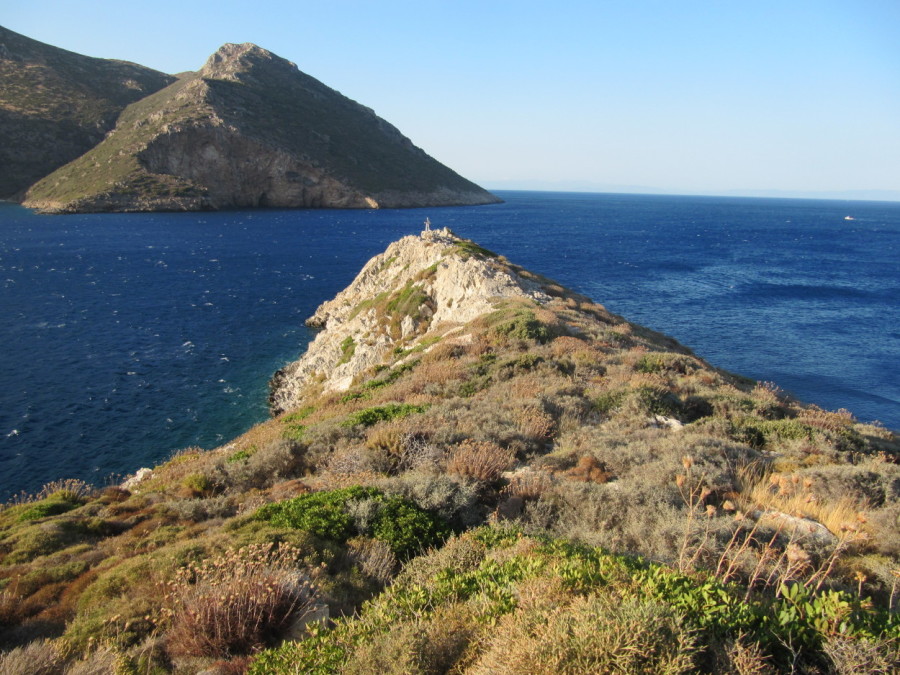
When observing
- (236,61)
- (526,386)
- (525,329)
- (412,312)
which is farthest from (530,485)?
(236,61)

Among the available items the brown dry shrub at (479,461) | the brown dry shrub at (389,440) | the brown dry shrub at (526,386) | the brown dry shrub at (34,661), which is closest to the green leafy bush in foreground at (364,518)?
the brown dry shrub at (479,461)

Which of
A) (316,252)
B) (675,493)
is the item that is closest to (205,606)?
(675,493)

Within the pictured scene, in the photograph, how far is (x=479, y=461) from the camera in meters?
8.25

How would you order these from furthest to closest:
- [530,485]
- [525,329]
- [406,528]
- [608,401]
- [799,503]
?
[525,329]
[608,401]
[530,485]
[799,503]
[406,528]

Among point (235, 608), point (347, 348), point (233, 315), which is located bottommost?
point (233, 315)

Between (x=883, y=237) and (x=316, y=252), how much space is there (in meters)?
132

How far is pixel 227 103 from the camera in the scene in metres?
133

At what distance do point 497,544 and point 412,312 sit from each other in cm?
2154

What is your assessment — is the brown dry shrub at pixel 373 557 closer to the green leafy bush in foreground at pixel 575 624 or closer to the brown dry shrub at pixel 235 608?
the brown dry shrub at pixel 235 608

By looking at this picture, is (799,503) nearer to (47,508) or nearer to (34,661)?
(34,661)

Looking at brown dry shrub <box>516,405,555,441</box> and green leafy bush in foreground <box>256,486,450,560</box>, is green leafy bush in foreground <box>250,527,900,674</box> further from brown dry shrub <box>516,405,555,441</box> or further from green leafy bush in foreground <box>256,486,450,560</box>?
Result: brown dry shrub <box>516,405,555,441</box>

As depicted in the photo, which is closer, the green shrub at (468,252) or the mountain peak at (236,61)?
the green shrub at (468,252)

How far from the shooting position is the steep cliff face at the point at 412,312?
76.2 feet

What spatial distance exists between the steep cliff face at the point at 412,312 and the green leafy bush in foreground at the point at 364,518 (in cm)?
1168
